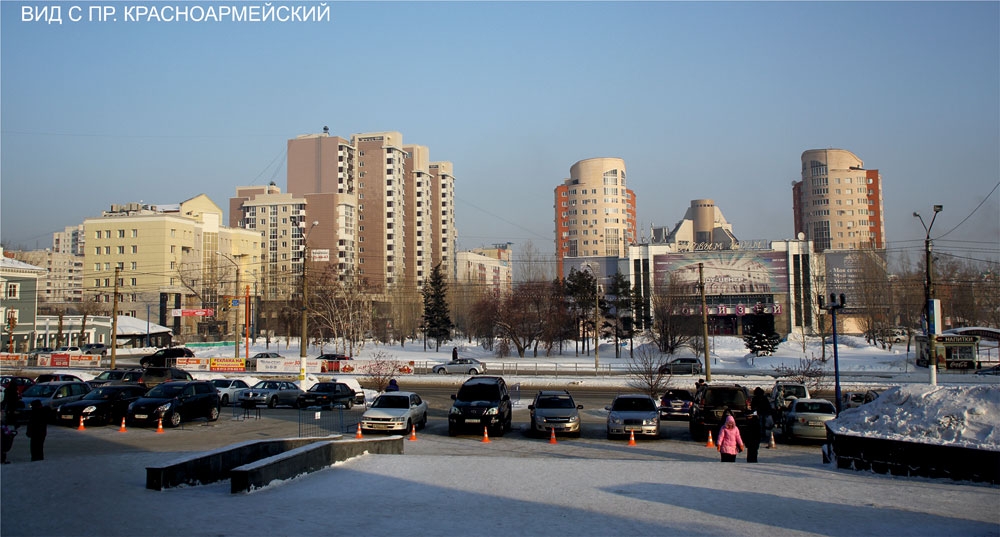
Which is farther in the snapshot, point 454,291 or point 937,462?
point 454,291

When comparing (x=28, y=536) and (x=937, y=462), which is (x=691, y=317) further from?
(x=28, y=536)

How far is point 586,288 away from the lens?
72.7 m

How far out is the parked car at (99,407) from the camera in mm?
22422

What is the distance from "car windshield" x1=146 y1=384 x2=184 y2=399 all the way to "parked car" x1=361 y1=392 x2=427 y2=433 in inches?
269

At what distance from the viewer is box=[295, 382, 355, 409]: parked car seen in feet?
98.1

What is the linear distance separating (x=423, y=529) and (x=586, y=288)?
211 feet

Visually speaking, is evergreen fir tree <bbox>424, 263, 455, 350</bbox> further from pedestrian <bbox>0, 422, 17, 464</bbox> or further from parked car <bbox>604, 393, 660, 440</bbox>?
pedestrian <bbox>0, 422, 17, 464</bbox>

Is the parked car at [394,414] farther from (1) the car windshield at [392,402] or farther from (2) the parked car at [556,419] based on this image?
(2) the parked car at [556,419]

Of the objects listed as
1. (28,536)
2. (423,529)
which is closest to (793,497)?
(423,529)

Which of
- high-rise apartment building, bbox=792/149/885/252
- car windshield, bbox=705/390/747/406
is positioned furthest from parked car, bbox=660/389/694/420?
high-rise apartment building, bbox=792/149/885/252

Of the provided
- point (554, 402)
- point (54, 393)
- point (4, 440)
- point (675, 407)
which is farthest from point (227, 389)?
point (675, 407)

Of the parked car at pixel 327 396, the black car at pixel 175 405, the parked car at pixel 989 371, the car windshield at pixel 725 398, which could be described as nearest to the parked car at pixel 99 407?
the black car at pixel 175 405

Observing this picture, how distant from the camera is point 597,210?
160625 mm

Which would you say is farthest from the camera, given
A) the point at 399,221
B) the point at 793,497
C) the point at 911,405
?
the point at 399,221
